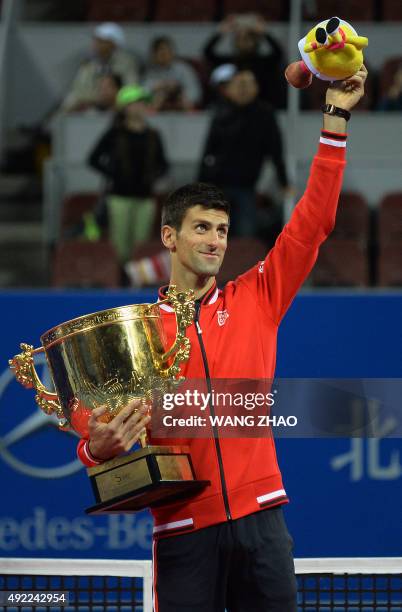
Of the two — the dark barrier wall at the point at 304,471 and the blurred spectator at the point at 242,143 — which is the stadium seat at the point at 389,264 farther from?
the dark barrier wall at the point at 304,471

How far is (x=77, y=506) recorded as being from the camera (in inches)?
239

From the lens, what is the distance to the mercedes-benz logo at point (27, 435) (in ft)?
20.0

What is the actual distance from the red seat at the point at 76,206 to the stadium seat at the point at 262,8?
2.82 meters

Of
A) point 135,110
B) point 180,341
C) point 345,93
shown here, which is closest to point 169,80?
point 135,110

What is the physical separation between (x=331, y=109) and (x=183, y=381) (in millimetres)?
920

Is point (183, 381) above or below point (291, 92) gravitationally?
below

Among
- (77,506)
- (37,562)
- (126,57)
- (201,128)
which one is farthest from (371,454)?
(126,57)

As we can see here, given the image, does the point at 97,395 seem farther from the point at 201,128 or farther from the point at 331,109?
the point at 201,128

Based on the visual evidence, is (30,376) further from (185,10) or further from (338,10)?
(185,10)

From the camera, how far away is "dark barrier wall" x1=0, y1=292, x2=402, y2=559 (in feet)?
19.6

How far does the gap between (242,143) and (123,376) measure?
16.7 feet

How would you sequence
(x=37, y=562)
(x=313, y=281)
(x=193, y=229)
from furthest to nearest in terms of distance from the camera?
1. (x=313, y=281)
2. (x=37, y=562)
3. (x=193, y=229)

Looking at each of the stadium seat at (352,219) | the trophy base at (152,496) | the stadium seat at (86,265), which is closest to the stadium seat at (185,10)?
the stadium seat at (352,219)

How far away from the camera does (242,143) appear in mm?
8445
